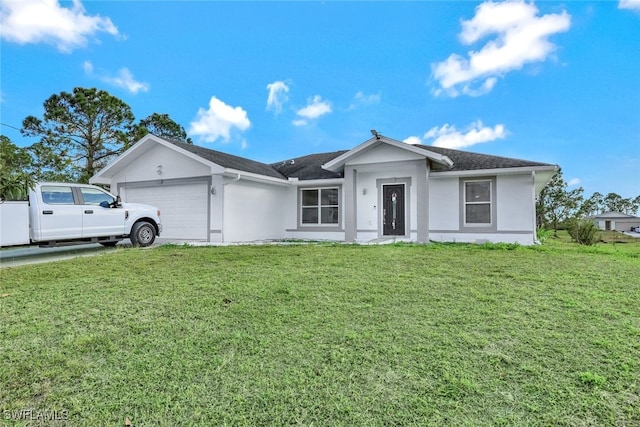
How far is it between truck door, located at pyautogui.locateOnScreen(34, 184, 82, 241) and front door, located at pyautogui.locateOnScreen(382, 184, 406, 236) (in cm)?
1043

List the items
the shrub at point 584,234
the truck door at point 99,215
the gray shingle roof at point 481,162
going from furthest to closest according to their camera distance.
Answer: the shrub at point 584,234, the gray shingle roof at point 481,162, the truck door at point 99,215

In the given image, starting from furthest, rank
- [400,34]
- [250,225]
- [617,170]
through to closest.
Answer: [617,170], [400,34], [250,225]

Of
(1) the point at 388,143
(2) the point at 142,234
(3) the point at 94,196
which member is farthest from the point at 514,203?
(3) the point at 94,196

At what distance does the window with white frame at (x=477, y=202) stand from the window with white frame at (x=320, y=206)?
17.0 ft

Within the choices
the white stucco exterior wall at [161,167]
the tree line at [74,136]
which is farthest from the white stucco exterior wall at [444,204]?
the tree line at [74,136]

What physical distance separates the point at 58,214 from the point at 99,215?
1031 mm

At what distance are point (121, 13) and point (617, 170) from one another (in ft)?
115

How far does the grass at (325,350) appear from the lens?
2332 mm

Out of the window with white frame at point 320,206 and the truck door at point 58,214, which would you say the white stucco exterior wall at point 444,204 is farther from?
the truck door at point 58,214

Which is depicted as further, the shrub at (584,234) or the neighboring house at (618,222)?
the neighboring house at (618,222)

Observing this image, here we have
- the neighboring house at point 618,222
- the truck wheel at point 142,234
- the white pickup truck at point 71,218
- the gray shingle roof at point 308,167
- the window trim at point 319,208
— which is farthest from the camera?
the neighboring house at point 618,222

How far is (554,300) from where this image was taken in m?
4.37

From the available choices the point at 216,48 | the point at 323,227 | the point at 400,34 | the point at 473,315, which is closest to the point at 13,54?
the point at 216,48

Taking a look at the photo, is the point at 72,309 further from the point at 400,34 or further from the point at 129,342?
the point at 400,34
